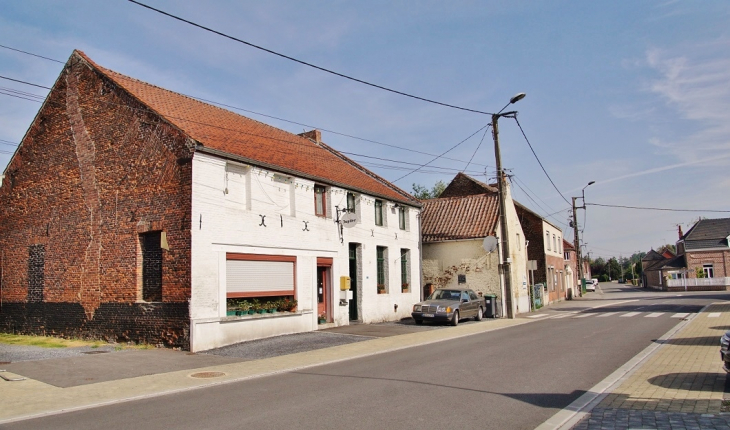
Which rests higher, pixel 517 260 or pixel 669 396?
pixel 517 260

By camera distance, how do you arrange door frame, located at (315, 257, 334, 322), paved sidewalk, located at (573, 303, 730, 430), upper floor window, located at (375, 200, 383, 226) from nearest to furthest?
1. paved sidewalk, located at (573, 303, 730, 430)
2. door frame, located at (315, 257, 334, 322)
3. upper floor window, located at (375, 200, 383, 226)

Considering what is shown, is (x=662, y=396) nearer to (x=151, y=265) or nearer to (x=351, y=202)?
(x=151, y=265)

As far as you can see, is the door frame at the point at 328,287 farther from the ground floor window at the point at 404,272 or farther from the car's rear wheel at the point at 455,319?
the ground floor window at the point at 404,272

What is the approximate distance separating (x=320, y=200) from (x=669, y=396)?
14.8m

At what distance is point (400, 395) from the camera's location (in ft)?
29.0

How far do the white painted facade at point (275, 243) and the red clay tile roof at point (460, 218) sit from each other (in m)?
4.87

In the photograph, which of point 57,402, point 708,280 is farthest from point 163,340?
point 708,280

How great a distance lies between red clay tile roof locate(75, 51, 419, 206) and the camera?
57.6 feet

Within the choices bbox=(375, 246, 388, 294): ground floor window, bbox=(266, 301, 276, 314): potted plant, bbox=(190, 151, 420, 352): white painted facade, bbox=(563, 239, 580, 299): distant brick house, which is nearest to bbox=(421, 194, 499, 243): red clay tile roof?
bbox=(190, 151, 420, 352): white painted facade

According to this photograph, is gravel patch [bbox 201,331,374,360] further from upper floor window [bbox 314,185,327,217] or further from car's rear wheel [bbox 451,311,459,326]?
car's rear wheel [bbox 451,311,459,326]

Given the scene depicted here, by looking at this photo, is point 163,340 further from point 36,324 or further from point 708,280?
point 708,280

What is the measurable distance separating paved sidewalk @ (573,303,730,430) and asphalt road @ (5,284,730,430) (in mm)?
582

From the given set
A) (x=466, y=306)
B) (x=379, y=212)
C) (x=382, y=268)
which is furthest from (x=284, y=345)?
(x=379, y=212)

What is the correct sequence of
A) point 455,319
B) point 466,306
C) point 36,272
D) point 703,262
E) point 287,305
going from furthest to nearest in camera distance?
1. point 703,262
2. point 466,306
3. point 455,319
4. point 36,272
5. point 287,305
